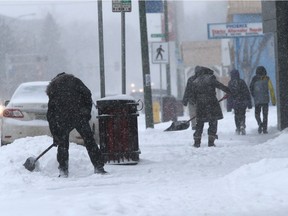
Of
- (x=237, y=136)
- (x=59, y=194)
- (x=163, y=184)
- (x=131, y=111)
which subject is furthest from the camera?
(x=237, y=136)

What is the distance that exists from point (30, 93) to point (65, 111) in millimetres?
3544

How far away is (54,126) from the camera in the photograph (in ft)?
26.8

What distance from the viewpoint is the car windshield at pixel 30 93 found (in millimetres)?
10893

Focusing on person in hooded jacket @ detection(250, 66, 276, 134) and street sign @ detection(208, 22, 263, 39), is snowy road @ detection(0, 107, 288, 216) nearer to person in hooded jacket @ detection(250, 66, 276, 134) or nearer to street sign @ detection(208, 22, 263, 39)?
person in hooded jacket @ detection(250, 66, 276, 134)

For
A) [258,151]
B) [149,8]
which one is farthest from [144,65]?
[258,151]

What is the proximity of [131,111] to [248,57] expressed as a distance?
2797 centimetres

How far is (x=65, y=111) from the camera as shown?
26.8 feet

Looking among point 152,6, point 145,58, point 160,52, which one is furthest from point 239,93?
point 152,6

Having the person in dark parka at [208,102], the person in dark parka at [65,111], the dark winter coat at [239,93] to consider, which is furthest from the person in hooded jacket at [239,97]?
the person in dark parka at [65,111]

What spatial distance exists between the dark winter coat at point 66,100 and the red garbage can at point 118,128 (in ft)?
3.43

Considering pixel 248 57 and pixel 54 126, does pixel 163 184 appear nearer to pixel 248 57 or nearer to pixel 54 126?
pixel 54 126

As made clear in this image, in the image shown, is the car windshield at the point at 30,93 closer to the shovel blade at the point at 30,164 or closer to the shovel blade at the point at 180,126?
the shovel blade at the point at 30,164

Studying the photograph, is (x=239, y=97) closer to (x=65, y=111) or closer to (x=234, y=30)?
(x=65, y=111)

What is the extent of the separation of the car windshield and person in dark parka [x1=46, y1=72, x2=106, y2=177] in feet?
8.40
